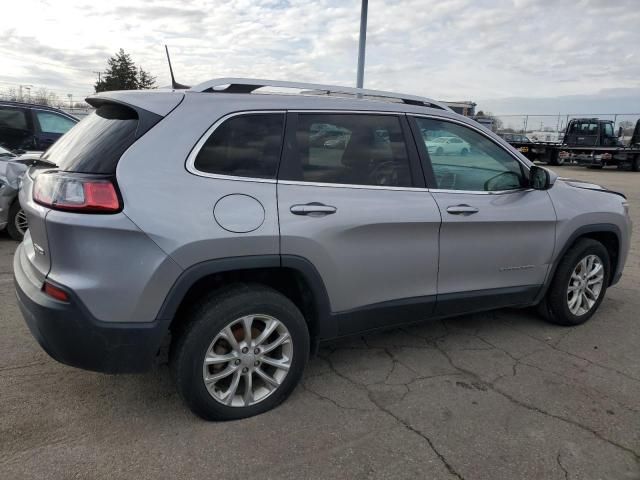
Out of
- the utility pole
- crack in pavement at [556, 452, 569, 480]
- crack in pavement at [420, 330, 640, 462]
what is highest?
the utility pole

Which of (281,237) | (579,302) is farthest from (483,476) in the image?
(579,302)

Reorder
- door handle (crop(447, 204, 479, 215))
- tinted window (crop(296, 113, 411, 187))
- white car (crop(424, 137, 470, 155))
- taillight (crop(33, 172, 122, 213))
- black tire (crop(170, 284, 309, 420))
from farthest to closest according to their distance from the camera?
white car (crop(424, 137, 470, 155))
door handle (crop(447, 204, 479, 215))
tinted window (crop(296, 113, 411, 187))
black tire (crop(170, 284, 309, 420))
taillight (crop(33, 172, 122, 213))

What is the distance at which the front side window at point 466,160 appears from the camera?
3448 mm

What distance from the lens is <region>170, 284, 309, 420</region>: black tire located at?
8.46ft

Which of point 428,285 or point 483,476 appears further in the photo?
point 428,285

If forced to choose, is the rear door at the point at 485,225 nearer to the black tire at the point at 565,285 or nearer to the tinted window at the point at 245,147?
the black tire at the point at 565,285

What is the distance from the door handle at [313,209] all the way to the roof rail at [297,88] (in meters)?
A: 0.77

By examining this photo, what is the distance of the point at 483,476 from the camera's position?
7.96 feet

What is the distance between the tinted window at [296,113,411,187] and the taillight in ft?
3.22

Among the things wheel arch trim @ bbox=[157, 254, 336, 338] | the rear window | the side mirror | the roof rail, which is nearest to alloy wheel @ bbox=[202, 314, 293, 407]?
wheel arch trim @ bbox=[157, 254, 336, 338]

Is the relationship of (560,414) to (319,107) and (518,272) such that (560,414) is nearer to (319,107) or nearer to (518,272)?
(518,272)

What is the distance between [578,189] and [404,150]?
5.78 ft

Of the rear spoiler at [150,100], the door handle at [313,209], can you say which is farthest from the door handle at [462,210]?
the rear spoiler at [150,100]

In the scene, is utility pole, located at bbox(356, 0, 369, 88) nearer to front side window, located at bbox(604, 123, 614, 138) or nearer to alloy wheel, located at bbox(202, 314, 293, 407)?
alloy wheel, located at bbox(202, 314, 293, 407)
